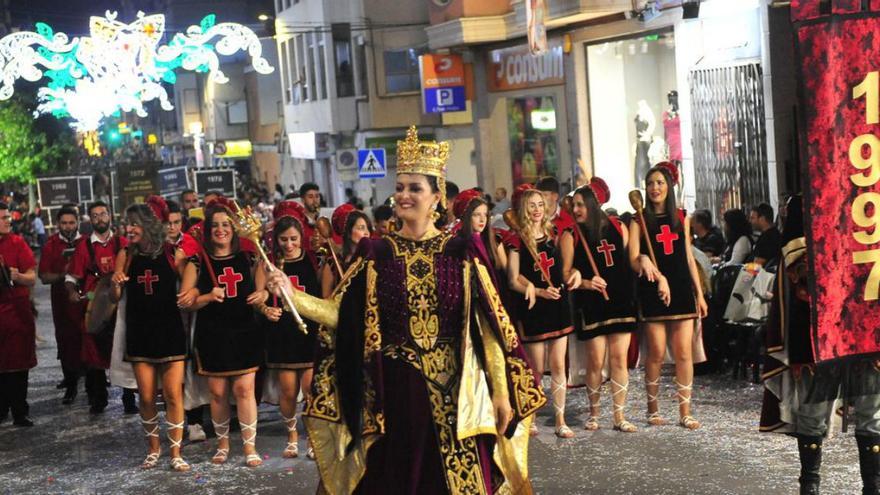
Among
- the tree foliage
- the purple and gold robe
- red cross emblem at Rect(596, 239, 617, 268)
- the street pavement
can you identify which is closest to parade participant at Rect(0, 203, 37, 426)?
the street pavement

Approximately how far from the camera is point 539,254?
11.6 meters

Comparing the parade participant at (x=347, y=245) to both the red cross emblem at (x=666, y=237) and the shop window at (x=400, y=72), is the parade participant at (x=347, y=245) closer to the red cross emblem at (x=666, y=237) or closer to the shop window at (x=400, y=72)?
the red cross emblem at (x=666, y=237)

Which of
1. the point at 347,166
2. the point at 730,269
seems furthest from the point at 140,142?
the point at 730,269

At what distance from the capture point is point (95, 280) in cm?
1448

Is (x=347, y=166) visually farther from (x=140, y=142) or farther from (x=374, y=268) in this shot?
(x=140, y=142)

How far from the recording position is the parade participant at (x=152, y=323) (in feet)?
37.2

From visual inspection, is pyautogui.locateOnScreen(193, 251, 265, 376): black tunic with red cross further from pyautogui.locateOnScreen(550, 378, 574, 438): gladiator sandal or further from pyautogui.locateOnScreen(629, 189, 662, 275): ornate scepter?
pyautogui.locateOnScreen(629, 189, 662, 275): ornate scepter

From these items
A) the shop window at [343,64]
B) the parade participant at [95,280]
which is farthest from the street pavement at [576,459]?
the shop window at [343,64]

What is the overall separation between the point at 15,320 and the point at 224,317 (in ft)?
11.9

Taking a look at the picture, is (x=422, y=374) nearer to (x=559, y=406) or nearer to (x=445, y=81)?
(x=559, y=406)

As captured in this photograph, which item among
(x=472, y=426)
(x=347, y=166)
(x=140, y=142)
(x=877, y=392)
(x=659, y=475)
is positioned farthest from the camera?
(x=140, y=142)

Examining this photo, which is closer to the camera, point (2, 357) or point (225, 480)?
point (225, 480)

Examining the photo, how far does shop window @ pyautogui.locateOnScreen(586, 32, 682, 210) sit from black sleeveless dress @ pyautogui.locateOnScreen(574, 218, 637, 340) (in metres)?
10.6

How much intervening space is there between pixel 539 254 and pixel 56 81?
68.9ft
